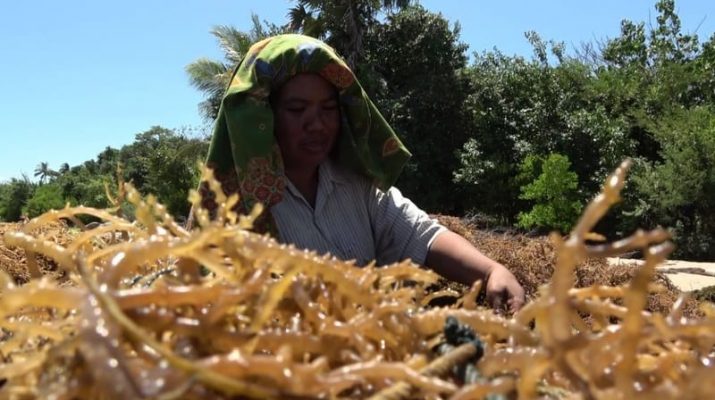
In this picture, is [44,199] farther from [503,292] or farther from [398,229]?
[503,292]

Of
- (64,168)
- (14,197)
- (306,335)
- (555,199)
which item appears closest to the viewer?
(306,335)

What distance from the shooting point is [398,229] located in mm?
1712

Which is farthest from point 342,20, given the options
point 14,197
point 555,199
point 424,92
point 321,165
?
point 14,197

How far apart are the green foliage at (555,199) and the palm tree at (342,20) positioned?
465 centimetres

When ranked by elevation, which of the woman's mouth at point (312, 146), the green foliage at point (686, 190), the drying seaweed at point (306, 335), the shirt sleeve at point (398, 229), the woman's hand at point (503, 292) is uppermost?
the woman's mouth at point (312, 146)

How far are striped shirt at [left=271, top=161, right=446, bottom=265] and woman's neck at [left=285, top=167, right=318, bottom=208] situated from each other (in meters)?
0.02

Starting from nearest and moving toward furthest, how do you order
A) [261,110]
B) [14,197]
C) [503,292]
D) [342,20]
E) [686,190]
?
[503,292], [261,110], [686,190], [342,20], [14,197]

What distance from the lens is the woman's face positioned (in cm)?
156

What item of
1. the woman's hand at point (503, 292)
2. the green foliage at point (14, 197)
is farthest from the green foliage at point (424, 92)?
the green foliage at point (14, 197)

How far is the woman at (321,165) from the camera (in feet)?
4.94

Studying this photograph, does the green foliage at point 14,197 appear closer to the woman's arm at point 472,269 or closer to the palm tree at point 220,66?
the palm tree at point 220,66

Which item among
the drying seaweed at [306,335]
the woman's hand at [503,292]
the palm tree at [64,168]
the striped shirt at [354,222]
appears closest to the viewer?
the drying seaweed at [306,335]

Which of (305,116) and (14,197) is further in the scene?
(14,197)

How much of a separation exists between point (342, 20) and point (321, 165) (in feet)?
38.9
